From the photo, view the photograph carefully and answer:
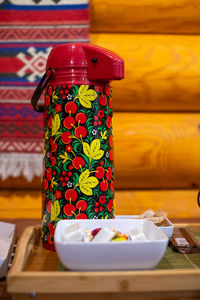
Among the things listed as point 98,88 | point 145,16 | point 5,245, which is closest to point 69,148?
point 98,88

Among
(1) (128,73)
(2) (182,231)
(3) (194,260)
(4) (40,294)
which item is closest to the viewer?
(4) (40,294)

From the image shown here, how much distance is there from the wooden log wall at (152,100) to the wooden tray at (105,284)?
0.77 meters

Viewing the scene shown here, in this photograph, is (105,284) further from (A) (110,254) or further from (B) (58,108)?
(B) (58,108)

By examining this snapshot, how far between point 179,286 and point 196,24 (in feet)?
3.40

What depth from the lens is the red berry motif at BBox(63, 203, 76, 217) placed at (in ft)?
2.39

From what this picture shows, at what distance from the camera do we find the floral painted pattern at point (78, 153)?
725mm

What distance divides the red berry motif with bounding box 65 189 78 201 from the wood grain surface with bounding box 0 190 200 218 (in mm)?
654

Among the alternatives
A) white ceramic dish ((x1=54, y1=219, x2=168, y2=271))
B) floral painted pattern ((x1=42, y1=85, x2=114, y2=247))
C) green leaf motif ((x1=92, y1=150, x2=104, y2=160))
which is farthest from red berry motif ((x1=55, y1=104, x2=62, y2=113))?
white ceramic dish ((x1=54, y1=219, x2=168, y2=271))

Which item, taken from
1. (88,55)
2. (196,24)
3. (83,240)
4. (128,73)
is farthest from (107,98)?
(196,24)

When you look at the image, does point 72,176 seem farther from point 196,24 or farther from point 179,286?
point 196,24

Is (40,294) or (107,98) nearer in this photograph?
(40,294)

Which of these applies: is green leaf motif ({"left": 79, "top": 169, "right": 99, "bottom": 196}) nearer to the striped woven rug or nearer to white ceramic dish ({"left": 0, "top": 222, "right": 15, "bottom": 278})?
white ceramic dish ({"left": 0, "top": 222, "right": 15, "bottom": 278})

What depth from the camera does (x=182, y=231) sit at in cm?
89

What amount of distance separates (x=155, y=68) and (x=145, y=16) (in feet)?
0.59
